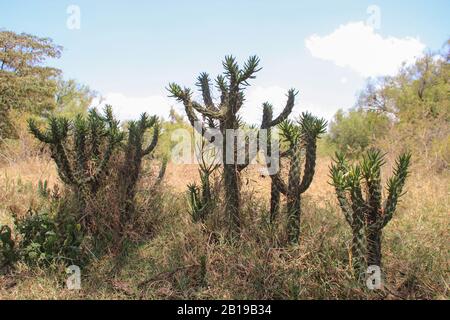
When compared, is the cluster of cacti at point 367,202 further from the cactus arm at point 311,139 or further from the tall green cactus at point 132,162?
the tall green cactus at point 132,162

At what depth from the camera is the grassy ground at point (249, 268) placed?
346cm

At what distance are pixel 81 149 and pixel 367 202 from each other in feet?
11.8

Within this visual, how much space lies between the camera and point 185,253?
13.3 feet

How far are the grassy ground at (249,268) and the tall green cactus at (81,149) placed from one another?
3.22 feet

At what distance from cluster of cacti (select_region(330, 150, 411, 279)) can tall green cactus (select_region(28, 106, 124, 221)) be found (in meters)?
3.04

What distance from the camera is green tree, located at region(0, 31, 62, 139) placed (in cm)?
1970

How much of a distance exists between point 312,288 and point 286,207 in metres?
0.87

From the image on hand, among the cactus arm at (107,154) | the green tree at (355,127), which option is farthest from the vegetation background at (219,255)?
the green tree at (355,127)

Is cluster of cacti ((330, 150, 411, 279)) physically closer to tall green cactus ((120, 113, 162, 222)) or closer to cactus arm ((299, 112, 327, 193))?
cactus arm ((299, 112, 327, 193))

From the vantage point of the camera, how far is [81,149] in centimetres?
511

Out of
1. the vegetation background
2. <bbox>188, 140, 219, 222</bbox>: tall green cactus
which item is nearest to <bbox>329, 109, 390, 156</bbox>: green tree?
the vegetation background
